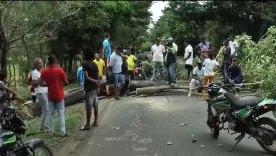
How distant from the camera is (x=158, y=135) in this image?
31.4 feet

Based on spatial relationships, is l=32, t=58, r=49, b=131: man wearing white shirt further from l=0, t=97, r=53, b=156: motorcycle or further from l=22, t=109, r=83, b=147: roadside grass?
l=0, t=97, r=53, b=156: motorcycle

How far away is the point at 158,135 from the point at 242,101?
7.63 feet

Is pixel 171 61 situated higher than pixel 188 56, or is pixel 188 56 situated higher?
pixel 188 56

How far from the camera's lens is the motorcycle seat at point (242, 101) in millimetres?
7902

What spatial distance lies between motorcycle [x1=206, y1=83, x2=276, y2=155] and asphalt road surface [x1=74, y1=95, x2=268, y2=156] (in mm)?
349

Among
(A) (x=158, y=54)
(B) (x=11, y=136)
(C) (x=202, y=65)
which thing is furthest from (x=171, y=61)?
(B) (x=11, y=136)

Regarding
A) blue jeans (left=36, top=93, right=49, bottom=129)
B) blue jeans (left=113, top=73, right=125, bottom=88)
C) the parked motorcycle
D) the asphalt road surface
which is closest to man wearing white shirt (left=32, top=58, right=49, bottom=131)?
blue jeans (left=36, top=93, right=49, bottom=129)

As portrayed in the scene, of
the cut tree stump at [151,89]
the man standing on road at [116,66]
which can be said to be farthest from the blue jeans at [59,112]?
the cut tree stump at [151,89]

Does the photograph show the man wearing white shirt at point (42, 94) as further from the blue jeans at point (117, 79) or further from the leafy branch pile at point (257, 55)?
the leafy branch pile at point (257, 55)

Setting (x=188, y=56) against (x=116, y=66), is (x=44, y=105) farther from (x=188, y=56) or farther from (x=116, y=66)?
(x=188, y=56)

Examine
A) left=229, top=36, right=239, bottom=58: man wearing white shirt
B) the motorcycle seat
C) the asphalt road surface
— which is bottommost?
the asphalt road surface

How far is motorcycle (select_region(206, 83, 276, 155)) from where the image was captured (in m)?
7.65

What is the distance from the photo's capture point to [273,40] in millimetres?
14016

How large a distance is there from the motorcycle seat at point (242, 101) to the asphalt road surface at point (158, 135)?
91cm
